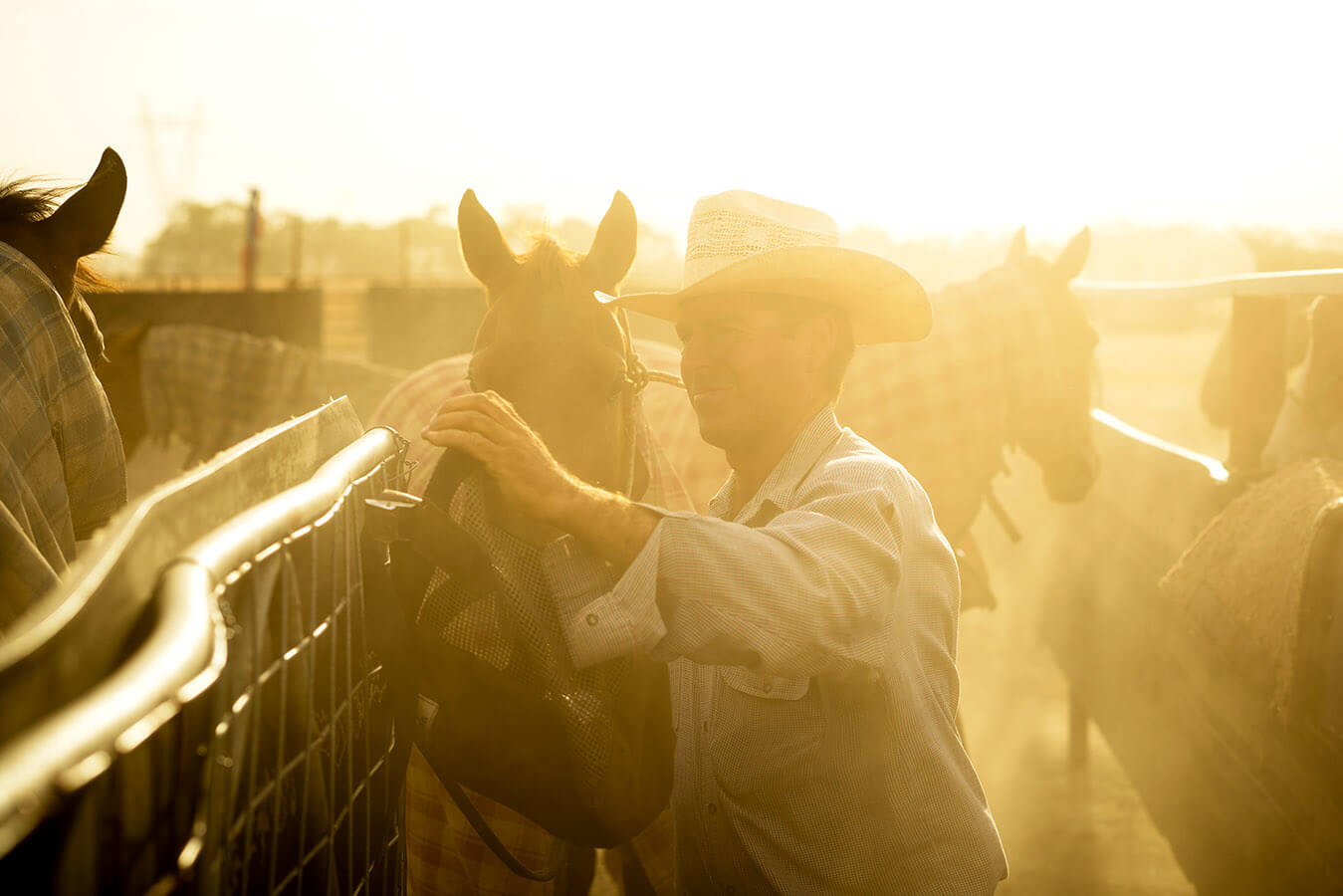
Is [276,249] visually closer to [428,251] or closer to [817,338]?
[428,251]

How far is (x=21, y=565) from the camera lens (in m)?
1.87

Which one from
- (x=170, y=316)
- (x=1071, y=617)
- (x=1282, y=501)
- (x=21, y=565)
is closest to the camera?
(x=21, y=565)

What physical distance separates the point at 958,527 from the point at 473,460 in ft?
11.7

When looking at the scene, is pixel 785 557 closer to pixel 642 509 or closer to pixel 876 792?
pixel 642 509

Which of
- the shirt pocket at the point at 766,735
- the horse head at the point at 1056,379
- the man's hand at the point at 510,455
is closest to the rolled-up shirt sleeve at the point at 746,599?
the man's hand at the point at 510,455

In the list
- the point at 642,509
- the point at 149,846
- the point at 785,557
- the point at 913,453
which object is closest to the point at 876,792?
the point at 785,557

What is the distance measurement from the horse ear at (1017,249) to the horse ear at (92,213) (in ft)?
13.2

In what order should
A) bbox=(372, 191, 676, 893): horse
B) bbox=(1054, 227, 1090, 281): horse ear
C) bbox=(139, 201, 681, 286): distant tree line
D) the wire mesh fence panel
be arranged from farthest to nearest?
Result: bbox=(139, 201, 681, 286): distant tree line
bbox=(1054, 227, 1090, 281): horse ear
bbox=(372, 191, 676, 893): horse
the wire mesh fence panel

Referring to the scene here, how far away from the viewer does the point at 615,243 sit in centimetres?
307

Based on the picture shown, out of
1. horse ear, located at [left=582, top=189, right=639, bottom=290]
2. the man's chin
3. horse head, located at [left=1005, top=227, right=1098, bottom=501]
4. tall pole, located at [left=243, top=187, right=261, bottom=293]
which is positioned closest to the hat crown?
the man's chin

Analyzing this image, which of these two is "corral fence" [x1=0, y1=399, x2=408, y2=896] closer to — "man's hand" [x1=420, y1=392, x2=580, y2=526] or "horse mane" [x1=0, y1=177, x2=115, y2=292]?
"man's hand" [x1=420, y1=392, x2=580, y2=526]

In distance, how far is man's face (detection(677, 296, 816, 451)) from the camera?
2.07 meters

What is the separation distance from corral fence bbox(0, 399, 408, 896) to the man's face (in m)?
0.79

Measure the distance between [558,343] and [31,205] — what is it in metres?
1.39
